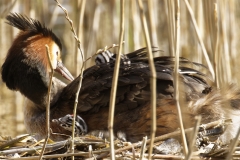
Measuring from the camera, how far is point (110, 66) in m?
4.73

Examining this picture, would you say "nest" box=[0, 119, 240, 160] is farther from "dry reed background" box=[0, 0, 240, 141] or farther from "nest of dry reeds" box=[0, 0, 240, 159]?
"dry reed background" box=[0, 0, 240, 141]

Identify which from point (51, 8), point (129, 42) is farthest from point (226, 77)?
point (51, 8)

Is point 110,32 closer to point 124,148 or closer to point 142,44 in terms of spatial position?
point 142,44

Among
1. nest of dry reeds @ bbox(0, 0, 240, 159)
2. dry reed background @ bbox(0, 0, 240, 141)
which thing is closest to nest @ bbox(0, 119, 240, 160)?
nest of dry reeds @ bbox(0, 0, 240, 159)

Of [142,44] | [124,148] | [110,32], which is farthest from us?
[110,32]

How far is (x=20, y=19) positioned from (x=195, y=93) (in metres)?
1.73

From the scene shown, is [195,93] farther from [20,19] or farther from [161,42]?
[161,42]

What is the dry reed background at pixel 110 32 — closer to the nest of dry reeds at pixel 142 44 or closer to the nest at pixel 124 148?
the nest of dry reeds at pixel 142 44

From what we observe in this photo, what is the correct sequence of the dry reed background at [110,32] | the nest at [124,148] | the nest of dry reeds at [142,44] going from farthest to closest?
1. the dry reed background at [110,32]
2. the nest at [124,148]
3. the nest of dry reeds at [142,44]

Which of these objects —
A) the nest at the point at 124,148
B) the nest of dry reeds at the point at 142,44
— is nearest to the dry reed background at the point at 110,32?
the nest of dry reeds at the point at 142,44

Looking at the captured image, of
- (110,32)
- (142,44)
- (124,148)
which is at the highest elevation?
(110,32)

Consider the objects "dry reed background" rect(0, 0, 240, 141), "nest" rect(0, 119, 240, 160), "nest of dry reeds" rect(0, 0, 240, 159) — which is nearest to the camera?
"nest of dry reeds" rect(0, 0, 240, 159)

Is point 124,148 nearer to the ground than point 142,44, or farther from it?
nearer to the ground

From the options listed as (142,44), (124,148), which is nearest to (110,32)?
(142,44)
